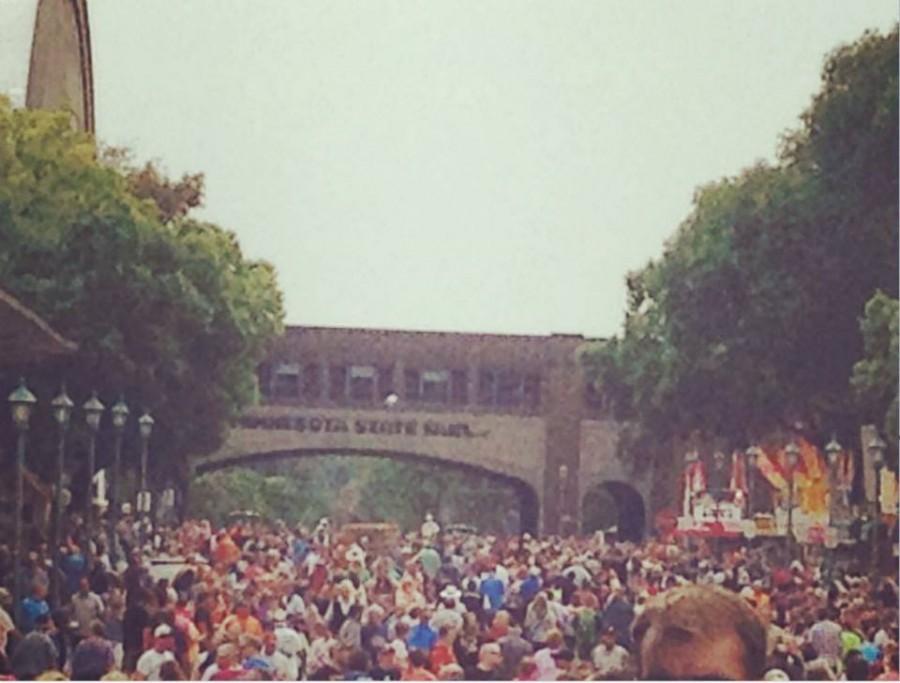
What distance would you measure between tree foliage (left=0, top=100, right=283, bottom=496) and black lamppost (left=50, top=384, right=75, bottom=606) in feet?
0.10

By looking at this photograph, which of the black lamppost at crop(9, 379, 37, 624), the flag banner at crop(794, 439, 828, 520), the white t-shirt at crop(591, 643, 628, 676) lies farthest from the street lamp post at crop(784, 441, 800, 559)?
the black lamppost at crop(9, 379, 37, 624)

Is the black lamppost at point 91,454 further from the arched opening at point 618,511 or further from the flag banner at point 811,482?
the flag banner at point 811,482

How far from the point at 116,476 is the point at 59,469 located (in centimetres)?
17

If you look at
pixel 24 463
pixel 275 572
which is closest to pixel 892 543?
pixel 275 572

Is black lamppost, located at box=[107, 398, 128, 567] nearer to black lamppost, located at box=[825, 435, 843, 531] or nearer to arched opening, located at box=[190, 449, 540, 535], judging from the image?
arched opening, located at box=[190, 449, 540, 535]

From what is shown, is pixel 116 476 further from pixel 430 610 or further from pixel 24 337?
pixel 430 610

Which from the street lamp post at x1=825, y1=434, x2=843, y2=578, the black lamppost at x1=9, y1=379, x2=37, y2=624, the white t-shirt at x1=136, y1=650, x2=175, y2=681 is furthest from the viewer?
the street lamp post at x1=825, y1=434, x2=843, y2=578

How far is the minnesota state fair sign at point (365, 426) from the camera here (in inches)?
193

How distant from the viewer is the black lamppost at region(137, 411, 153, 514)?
4781mm

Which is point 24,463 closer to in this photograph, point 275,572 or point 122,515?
point 122,515

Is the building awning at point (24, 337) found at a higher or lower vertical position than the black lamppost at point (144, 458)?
higher

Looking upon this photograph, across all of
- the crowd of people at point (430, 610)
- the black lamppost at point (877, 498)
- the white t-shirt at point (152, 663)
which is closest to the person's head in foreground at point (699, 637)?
the crowd of people at point (430, 610)

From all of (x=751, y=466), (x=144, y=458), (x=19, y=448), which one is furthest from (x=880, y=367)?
(x=19, y=448)

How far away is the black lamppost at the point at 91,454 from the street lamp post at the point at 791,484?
83.6 inches
